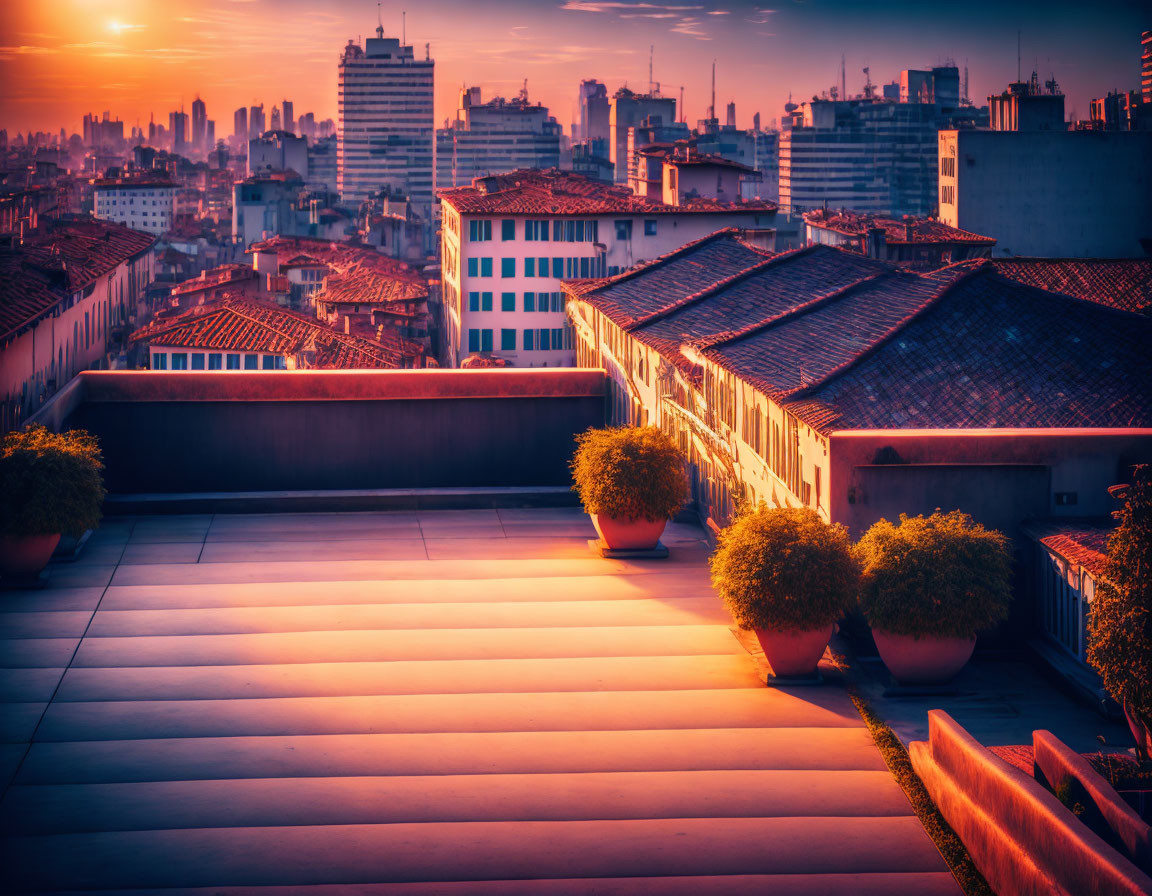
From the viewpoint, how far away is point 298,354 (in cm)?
5259

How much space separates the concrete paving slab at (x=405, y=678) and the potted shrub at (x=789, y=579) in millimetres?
980

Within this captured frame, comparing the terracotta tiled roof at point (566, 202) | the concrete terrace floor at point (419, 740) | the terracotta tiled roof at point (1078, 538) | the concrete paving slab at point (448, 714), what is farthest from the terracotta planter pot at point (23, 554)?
the terracotta tiled roof at point (566, 202)

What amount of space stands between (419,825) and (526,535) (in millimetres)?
13676

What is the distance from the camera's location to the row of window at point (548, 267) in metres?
75.3

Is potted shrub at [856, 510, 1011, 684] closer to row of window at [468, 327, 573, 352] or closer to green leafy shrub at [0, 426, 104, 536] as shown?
green leafy shrub at [0, 426, 104, 536]

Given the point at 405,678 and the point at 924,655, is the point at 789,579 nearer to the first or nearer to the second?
the point at 924,655

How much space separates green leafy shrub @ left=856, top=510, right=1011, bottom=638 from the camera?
17812 mm

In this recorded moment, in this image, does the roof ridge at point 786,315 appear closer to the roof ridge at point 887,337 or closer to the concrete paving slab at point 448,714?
the roof ridge at point 887,337

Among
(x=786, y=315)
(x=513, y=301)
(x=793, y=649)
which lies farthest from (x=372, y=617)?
(x=513, y=301)

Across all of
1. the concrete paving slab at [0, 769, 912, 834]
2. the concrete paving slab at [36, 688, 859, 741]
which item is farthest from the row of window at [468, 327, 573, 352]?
the concrete paving slab at [0, 769, 912, 834]

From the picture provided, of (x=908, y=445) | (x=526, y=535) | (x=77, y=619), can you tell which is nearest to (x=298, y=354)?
(x=526, y=535)

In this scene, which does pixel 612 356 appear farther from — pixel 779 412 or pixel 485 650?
pixel 485 650

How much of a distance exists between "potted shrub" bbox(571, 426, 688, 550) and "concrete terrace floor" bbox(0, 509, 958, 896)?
0.93 meters

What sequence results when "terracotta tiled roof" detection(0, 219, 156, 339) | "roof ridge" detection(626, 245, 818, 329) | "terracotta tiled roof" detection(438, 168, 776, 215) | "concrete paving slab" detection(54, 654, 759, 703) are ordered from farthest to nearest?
"terracotta tiled roof" detection(438, 168, 776, 215) < "roof ridge" detection(626, 245, 818, 329) < "terracotta tiled roof" detection(0, 219, 156, 339) < "concrete paving slab" detection(54, 654, 759, 703)
